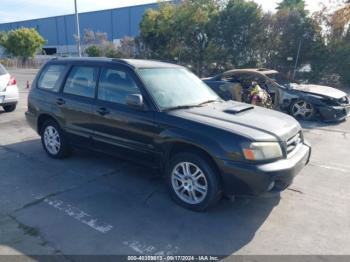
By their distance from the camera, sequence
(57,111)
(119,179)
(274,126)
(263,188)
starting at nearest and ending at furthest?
(263,188), (274,126), (119,179), (57,111)

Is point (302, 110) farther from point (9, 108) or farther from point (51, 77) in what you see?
point (9, 108)

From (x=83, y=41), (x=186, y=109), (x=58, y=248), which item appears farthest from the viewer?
(x=83, y=41)

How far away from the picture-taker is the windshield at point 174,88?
414cm

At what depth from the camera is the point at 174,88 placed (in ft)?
14.5

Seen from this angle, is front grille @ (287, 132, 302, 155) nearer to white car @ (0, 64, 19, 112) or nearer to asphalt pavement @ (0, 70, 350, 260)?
asphalt pavement @ (0, 70, 350, 260)

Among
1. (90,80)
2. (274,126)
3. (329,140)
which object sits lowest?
(329,140)

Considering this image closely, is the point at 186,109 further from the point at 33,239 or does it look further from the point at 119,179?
the point at 33,239

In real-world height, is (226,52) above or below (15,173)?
above

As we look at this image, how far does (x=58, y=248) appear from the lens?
3.07 meters

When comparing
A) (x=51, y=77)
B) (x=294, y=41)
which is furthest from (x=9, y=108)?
(x=294, y=41)

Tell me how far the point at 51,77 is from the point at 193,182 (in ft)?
10.5

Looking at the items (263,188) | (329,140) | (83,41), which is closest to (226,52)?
(329,140)

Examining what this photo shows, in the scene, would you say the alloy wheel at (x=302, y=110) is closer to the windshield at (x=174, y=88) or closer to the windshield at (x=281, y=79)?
the windshield at (x=281, y=79)

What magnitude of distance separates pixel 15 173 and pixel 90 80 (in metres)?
1.79
